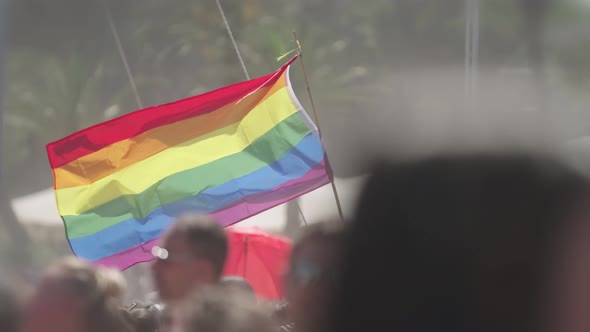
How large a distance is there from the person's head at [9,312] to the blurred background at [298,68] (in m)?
12.7

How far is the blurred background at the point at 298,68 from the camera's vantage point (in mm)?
15961

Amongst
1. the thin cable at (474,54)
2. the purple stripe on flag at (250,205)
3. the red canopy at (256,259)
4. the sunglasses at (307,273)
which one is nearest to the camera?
the sunglasses at (307,273)

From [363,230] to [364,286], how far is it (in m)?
0.07

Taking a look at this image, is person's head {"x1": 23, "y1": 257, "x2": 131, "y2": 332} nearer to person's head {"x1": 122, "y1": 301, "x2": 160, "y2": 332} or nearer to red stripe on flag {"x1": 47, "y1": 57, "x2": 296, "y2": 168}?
person's head {"x1": 122, "y1": 301, "x2": 160, "y2": 332}

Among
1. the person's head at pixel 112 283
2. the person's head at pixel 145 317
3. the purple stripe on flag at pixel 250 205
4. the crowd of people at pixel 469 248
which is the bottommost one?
the purple stripe on flag at pixel 250 205

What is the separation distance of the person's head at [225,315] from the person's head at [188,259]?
68cm

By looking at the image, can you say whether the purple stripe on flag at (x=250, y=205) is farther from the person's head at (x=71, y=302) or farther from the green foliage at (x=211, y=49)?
the green foliage at (x=211, y=49)

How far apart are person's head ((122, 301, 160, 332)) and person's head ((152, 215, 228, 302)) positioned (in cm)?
14

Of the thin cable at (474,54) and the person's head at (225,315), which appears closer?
the person's head at (225,315)

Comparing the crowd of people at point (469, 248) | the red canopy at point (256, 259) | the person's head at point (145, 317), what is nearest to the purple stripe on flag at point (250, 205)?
the red canopy at point (256, 259)

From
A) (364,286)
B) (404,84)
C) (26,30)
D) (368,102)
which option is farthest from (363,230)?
(26,30)

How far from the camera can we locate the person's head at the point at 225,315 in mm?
1501

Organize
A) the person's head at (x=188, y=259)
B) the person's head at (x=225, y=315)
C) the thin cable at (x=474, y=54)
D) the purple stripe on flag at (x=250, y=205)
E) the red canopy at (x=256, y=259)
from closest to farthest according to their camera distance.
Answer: the person's head at (x=225, y=315), the person's head at (x=188, y=259), the red canopy at (x=256, y=259), the purple stripe on flag at (x=250, y=205), the thin cable at (x=474, y=54)

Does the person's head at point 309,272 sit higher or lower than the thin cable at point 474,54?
higher
